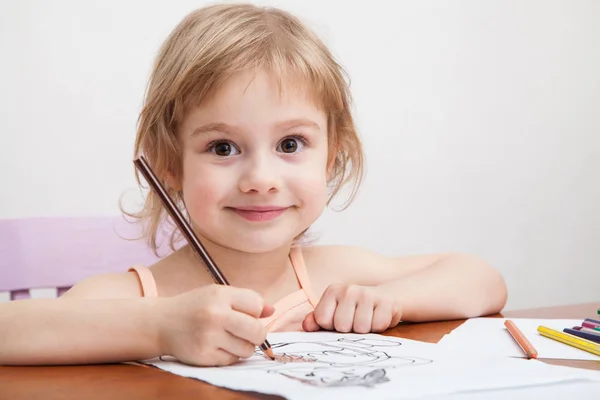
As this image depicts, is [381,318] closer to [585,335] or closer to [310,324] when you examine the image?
[310,324]

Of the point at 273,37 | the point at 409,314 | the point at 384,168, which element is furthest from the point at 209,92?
the point at 384,168

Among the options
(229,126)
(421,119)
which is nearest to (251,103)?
(229,126)

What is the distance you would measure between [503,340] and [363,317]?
0.13 metres

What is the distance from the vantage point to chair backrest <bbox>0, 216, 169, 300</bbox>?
1.02 meters

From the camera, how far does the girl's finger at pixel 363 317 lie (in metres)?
0.75

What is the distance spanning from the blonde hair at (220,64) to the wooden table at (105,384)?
0.95ft

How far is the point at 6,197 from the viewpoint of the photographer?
1.37m

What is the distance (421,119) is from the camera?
1.89 m

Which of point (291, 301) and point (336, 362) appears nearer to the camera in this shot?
point (336, 362)

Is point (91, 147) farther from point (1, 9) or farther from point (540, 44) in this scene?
point (540, 44)

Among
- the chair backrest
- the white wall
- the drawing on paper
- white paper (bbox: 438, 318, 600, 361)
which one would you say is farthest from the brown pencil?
the white wall

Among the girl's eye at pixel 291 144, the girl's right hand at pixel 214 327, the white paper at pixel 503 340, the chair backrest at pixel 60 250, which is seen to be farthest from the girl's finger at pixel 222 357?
the chair backrest at pixel 60 250

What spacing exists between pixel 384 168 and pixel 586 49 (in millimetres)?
729

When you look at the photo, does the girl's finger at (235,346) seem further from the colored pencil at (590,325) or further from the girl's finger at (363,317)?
the colored pencil at (590,325)
